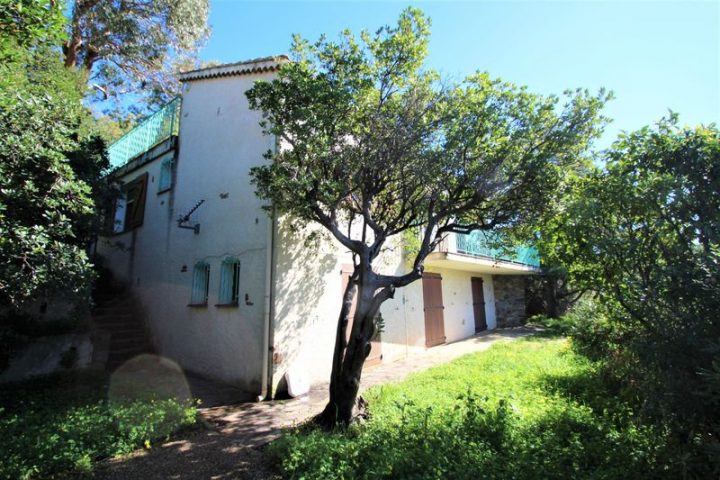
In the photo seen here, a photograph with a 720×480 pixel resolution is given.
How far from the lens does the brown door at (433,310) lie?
11.5 m

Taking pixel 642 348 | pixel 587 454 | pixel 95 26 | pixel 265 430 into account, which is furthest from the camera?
pixel 95 26

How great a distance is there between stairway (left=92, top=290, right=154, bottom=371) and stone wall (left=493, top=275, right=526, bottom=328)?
14.1m

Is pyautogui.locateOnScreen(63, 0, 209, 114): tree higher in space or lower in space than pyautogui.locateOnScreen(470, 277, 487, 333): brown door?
higher

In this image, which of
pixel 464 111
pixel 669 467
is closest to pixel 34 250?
pixel 464 111

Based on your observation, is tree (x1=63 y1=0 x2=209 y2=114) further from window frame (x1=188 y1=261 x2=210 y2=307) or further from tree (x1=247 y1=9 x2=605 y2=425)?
tree (x1=247 y1=9 x2=605 y2=425)

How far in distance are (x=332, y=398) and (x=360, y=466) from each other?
4.74 ft

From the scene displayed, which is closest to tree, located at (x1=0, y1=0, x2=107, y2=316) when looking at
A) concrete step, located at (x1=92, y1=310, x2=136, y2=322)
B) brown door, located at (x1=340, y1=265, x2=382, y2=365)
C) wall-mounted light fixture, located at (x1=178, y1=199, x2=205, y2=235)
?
wall-mounted light fixture, located at (x1=178, y1=199, x2=205, y2=235)

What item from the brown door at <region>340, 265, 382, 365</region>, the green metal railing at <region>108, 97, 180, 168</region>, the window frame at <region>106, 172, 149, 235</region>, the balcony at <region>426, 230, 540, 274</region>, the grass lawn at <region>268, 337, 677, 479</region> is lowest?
the grass lawn at <region>268, 337, 677, 479</region>

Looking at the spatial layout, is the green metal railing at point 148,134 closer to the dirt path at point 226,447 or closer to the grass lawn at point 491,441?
the dirt path at point 226,447

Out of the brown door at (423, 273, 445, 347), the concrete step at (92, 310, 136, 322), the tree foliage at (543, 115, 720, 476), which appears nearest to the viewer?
the tree foliage at (543, 115, 720, 476)

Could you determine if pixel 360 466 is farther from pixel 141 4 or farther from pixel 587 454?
pixel 141 4

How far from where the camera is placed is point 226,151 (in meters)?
8.45

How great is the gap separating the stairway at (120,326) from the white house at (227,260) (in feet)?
0.96

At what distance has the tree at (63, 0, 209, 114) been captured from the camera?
11039mm
